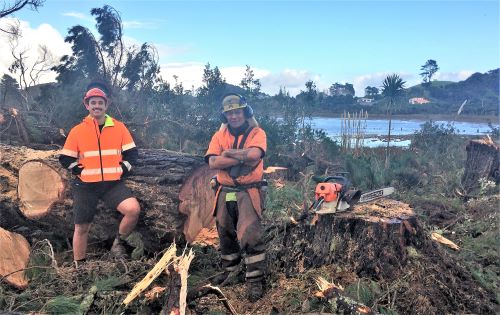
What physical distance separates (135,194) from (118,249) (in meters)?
0.61

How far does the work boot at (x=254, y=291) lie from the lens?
13.3 feet

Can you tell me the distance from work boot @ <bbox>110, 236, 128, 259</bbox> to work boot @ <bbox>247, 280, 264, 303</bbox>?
135cm

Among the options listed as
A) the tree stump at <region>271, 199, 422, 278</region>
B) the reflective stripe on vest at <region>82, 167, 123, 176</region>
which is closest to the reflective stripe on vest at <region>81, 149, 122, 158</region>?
the reflective stripe on vest at <region>82, 167, 123, 176</region>

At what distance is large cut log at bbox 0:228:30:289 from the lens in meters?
4.11

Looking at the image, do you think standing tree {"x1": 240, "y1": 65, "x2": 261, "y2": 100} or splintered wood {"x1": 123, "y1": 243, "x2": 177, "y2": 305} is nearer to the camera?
splintered wood {"x1": 123, "y1": 243, "x2": 177, "y2": 305}

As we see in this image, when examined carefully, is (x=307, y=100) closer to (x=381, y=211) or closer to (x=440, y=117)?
(x=381, y=211)

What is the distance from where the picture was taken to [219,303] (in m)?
3.80

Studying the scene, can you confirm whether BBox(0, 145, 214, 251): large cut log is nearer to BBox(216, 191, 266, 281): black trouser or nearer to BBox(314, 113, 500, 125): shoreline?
BBox(216, 191, 266, 281): black trouser

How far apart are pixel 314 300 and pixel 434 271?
1.13 meters

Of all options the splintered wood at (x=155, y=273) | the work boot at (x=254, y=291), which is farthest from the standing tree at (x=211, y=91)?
the splintered wood at (x=155, y=273)

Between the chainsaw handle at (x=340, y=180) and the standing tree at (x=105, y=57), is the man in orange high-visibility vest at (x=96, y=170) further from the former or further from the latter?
the standing tree at (x=105, y=57)

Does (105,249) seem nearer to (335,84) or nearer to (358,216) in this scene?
(358,216)

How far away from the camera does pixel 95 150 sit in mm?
4438

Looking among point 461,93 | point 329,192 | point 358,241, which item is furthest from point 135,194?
point 461,93
